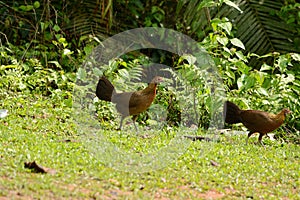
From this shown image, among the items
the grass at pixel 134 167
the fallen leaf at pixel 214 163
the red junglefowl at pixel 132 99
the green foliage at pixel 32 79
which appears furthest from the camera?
the green foliage at pixel 32 79

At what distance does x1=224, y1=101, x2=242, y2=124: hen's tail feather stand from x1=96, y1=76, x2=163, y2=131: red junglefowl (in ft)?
2.90

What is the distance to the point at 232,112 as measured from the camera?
7297mm

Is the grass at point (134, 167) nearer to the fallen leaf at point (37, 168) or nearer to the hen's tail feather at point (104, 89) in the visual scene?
the fallen leaf at point (37, 168)

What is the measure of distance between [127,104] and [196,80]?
1539 mm

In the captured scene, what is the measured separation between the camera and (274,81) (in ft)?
27.9

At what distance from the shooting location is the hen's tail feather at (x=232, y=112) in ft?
23.8

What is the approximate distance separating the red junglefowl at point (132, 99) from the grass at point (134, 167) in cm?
28

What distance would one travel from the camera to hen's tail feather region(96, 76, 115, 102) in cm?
731

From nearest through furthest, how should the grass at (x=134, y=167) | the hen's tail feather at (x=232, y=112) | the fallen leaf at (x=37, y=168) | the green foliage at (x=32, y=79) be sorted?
the grass at (x=134, y=167) < the fallen leaf at (x=37, y=168) < the hen's tail feather at (x=232, y=112) < the green foliage at (x=32, y=79)

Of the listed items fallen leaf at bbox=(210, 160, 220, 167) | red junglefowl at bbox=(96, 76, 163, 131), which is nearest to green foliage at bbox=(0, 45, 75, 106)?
red junglefowl at bbox=(96, 76, 163, 131)

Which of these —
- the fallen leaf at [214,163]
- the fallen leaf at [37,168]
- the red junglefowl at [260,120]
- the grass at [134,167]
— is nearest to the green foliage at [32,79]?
the grass at [134,167]

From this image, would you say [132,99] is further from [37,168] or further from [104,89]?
[37,168]

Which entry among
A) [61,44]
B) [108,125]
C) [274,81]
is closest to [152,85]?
[108,125]

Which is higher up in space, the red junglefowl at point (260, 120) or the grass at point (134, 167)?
the red junglefowl at point (260, 120)
